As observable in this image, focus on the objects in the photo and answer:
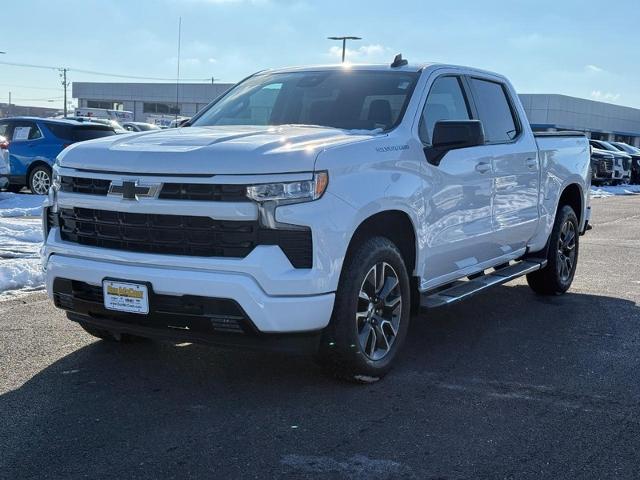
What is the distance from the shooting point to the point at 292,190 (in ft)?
13.2

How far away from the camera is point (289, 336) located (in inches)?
162

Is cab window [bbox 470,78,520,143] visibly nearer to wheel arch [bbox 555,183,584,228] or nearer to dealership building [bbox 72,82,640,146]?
wheel arch [bbox 555,183,584,228]

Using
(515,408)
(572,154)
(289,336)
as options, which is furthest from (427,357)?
(572,154)

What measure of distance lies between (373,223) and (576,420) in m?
1.60

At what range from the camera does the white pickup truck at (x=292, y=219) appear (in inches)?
157

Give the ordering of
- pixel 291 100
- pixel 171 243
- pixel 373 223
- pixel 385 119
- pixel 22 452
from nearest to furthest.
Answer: pixel 22 452
pixel 171 243
pixel 373 223
pixel 385 119
pixel 291 100

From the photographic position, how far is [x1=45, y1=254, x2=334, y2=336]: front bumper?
393cm

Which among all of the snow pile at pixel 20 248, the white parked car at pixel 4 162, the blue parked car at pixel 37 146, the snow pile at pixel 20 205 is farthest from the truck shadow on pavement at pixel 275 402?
the blue parked car at pixel 37 146

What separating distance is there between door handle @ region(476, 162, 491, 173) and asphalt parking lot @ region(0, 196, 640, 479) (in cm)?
129

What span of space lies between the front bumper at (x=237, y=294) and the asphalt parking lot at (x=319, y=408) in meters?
0.51

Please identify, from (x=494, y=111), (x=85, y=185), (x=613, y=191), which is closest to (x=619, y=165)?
(x=613, y=191)

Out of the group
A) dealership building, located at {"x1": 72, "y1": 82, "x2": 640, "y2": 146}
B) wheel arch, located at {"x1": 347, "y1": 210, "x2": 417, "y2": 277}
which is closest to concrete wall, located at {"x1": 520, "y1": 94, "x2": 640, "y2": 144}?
dealership building, located at {"x1": 72, "y1": 82, "x2": 640, "y2": 146}

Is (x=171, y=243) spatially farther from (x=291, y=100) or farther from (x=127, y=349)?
(x=291, y=100)

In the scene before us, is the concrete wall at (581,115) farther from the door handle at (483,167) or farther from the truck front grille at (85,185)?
the truck front grille at (85,185)
